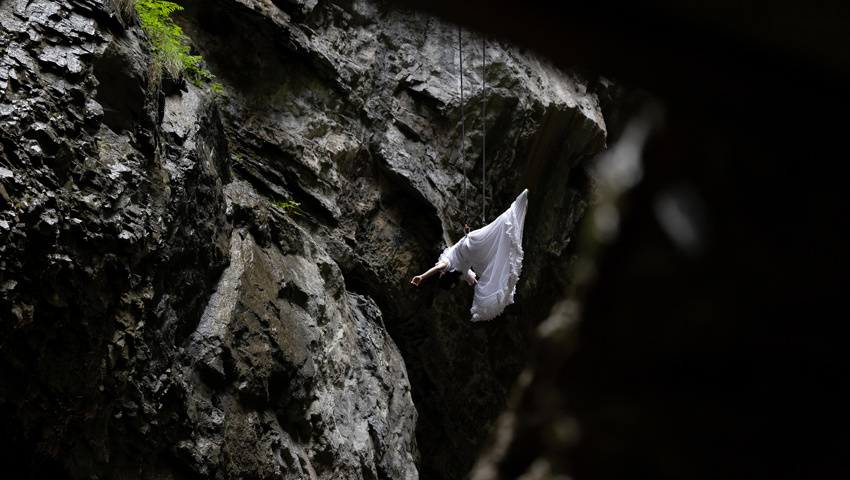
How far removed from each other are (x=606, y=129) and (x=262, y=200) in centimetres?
899

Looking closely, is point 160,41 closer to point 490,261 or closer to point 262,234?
point 262,234

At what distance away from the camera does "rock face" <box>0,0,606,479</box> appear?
4402 millimetres

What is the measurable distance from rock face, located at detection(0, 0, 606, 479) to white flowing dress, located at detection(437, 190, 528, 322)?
4.51ft

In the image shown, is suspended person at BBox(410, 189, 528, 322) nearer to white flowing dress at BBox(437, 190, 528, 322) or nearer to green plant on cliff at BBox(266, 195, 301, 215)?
white flowing dress at BBox(437, 190, 528, 322)

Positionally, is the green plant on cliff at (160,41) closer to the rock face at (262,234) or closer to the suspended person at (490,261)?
the rock face at (262,234)

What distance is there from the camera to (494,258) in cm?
948

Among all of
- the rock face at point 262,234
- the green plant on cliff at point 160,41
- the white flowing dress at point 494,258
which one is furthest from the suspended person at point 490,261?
the green plant on cliff at point 160,41

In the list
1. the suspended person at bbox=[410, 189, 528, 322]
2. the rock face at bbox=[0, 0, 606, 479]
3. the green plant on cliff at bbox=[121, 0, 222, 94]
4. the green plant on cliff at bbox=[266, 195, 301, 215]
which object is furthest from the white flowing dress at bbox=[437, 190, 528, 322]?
the green plant on cliff at bbox=[121, 0, 222, 94]

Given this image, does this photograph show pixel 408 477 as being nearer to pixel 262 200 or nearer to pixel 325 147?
pixel 262 200

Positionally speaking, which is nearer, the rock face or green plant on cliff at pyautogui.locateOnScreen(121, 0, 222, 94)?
the rock face

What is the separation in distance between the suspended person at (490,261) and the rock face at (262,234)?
134cm

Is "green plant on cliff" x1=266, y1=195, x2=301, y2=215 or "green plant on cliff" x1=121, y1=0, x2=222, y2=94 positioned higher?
"green plant on cliff" x1=121, y1=0, x2=222, y2=94

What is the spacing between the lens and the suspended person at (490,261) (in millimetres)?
9320

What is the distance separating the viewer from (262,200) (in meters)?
7.76
